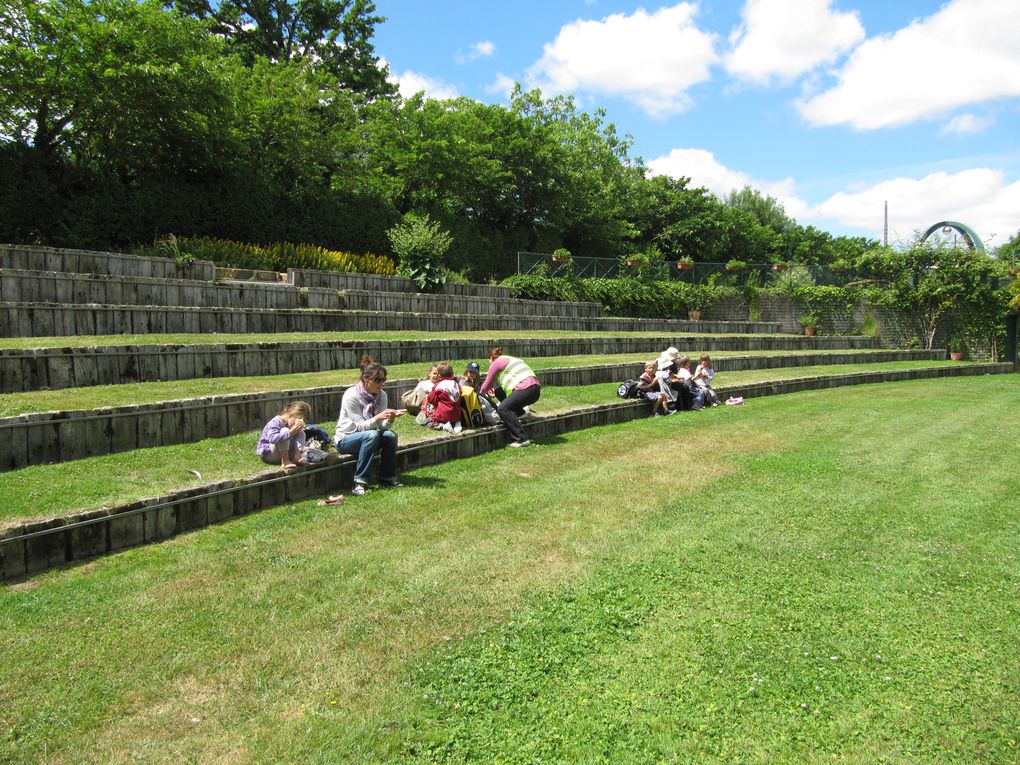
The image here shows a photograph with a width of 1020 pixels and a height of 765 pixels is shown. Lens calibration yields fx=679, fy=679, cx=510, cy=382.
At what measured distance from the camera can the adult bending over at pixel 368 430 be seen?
21.6 feet

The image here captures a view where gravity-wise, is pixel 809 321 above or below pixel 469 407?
above

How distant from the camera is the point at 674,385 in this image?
12.0 metres

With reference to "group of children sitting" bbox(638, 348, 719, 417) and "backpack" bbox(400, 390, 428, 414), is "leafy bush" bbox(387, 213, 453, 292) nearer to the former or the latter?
"group of children sitting" bbox(638, 348, 719, 417)

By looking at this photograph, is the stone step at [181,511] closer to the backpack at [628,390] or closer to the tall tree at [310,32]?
the backpack at [628,390]

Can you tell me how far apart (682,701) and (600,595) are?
115 centimetres

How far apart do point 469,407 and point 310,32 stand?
99.3 ft

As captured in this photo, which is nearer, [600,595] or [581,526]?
[600,595]

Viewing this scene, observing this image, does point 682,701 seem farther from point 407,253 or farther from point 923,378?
point 923,378

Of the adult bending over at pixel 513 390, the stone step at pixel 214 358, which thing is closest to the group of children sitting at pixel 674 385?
the stone step at pixel 214 358

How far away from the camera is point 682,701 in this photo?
131 inches

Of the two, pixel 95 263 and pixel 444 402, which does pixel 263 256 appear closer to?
pixel 95 263

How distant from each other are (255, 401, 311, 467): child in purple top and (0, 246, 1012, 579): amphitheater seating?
144 mm

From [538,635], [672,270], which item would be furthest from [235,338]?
[672,270]

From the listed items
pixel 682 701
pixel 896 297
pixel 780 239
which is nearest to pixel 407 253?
pixel 682 701
